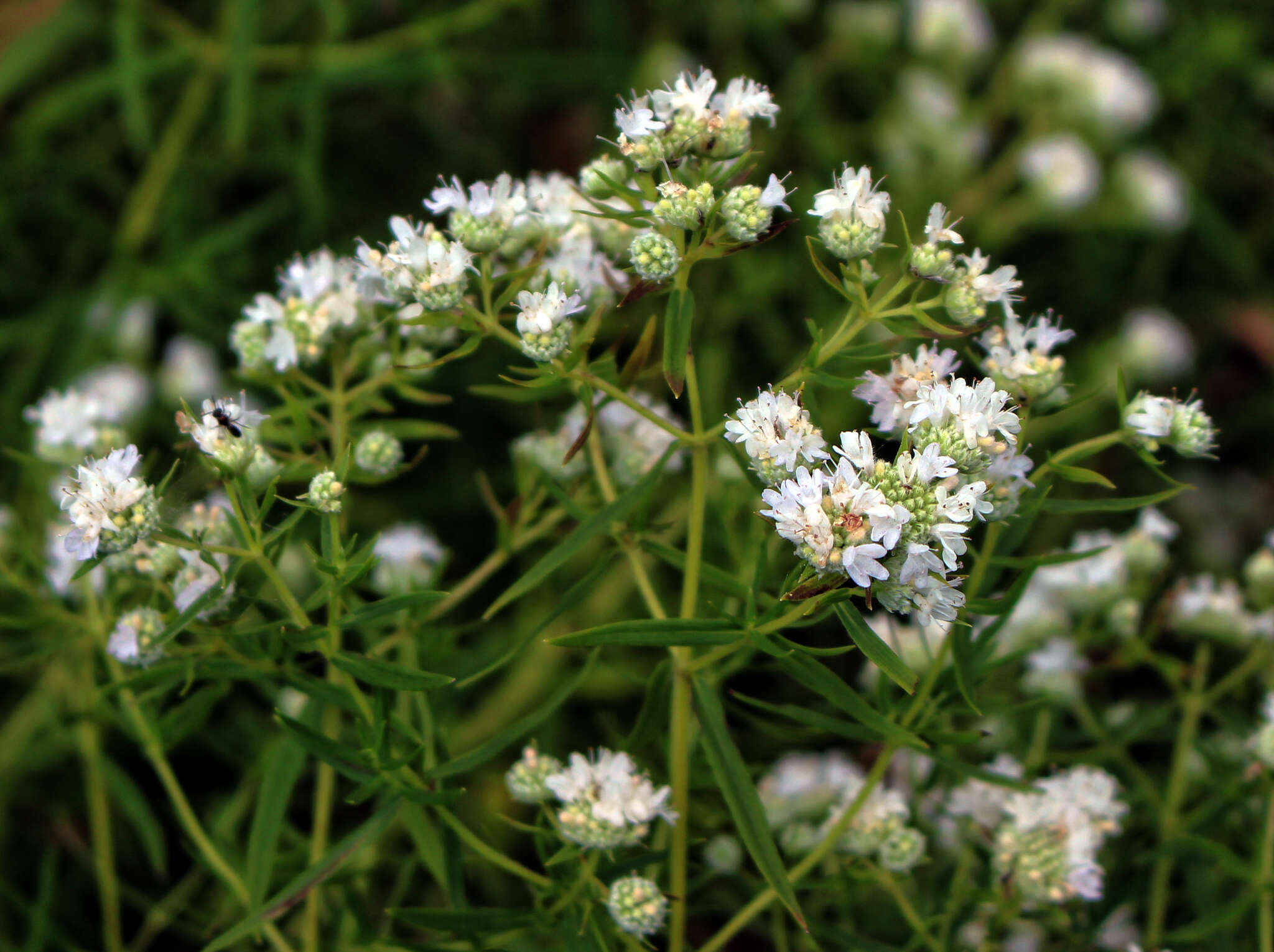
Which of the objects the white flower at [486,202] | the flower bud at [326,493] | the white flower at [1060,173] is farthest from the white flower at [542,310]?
the white flower at [1060,173]

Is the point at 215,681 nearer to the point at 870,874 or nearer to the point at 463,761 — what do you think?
the point at 463,761

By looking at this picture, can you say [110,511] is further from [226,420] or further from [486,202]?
[486,202]

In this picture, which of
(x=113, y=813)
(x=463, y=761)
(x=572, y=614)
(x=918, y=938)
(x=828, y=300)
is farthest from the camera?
(x=828, y=300)

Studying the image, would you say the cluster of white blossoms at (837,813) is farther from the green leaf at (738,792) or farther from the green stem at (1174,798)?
the green stem at (1174,798)

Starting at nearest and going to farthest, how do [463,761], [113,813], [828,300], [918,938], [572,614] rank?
1. [463,761]
2. [918,938]
3. [113,813]
4. [572,614]
5. [828,300]

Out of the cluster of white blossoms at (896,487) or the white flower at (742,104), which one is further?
the white flower at (742,104)

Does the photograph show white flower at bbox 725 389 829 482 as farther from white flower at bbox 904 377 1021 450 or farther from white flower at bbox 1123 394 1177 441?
white flower at bbox 1123 394 1177 441

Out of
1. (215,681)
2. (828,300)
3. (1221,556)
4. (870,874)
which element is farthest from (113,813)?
(1221,556)

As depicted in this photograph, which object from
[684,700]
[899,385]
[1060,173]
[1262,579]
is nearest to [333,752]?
[684,700]
